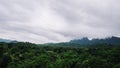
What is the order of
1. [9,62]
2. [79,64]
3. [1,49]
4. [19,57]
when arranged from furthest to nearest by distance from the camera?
[1,49] < [19,57] < [9,62] < [79,64]

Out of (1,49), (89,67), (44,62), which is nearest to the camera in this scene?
(89,67)

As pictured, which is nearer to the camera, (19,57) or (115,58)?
(115,58)

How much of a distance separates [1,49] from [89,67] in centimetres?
6150

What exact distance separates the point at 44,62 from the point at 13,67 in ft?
44.7

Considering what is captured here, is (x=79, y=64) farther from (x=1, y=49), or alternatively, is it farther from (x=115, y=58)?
(x=1, y=49)

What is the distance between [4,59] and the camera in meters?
98.1

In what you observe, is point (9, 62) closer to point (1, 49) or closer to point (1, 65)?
point (1, 65)

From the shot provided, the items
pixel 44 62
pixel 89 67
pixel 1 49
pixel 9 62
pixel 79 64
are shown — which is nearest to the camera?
pixel 89 67

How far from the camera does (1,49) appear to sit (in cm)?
11469

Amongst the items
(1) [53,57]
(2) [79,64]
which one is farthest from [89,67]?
(1) [53,57]

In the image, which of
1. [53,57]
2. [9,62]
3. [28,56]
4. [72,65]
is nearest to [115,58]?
[72,65]

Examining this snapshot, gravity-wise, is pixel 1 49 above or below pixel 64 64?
above

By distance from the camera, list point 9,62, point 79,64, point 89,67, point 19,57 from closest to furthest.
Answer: point 89,67 < point 79,64 < point 9,62 < point 19,57

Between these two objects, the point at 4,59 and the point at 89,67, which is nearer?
the point at 89,67
